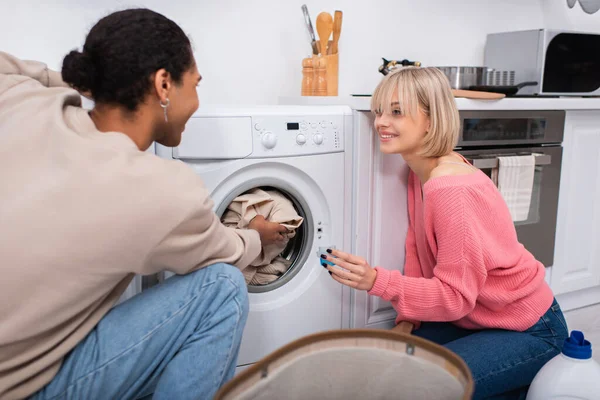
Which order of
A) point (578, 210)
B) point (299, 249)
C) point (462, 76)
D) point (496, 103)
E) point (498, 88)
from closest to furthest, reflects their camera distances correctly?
point (299, 249), point (496, 103), point (498, 88), point (462, 76), point (578, 210)

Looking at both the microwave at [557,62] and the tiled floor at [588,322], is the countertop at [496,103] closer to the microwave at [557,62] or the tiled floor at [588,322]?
the microwave at [557,62]

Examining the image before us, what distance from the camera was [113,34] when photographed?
1.01 metres

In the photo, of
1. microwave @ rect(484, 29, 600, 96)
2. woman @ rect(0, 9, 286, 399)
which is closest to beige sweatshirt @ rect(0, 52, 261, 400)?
woman @ rect(0, 9, 286, 399)

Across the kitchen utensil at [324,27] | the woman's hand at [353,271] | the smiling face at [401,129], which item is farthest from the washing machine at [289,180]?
the kitchen utensil at [324,27]

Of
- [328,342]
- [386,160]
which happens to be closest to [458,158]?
[386,160]

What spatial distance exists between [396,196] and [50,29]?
1.35 meters

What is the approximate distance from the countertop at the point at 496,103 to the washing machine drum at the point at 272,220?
370 mm

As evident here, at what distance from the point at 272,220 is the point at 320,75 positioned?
767mm

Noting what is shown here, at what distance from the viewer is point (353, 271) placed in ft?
4.39

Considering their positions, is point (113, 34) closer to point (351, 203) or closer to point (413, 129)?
point (413, 129)

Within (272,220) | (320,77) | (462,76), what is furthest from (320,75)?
(272,220)

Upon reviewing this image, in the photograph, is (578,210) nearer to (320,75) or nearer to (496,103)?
(496,103)

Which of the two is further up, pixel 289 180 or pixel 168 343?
pixel 289 180

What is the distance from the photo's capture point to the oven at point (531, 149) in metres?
1.81
